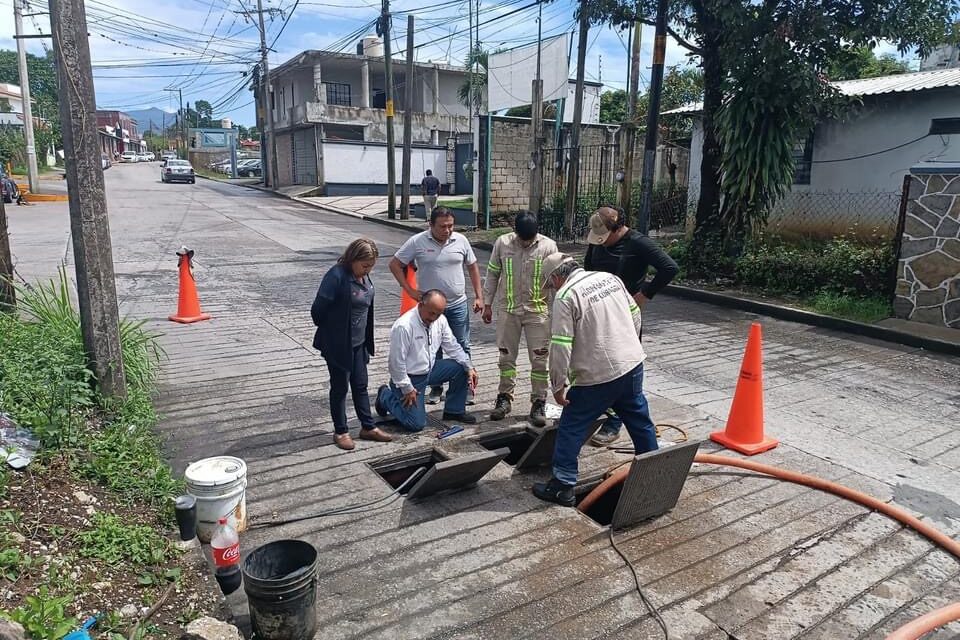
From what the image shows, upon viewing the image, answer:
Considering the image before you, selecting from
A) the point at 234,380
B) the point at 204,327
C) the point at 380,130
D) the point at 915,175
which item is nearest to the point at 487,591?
the point at 234,380

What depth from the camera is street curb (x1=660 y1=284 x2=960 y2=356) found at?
7770 mm

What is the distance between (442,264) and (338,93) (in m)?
37.5

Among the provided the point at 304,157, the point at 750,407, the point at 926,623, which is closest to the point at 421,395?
the point at 750,407

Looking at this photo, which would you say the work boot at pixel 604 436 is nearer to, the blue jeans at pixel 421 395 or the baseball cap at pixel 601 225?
the blue jeans at pixel 421 395

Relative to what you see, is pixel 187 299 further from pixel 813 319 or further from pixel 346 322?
pixel 813 319

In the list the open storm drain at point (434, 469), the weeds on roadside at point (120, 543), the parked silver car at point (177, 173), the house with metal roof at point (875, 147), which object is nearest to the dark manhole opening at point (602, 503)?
the open storm drain at point (434, 469)

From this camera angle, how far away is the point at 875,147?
42.1 feet

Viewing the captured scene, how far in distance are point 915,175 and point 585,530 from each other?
283 inches

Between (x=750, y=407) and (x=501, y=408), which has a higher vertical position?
(x=750, y=407)

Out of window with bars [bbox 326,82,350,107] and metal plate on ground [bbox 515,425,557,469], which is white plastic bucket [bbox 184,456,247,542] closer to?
metal plate on ground [bbox 515,425,557,469]

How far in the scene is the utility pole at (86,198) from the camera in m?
→ 4.18

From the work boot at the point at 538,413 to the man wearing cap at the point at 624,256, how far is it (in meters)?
0.43

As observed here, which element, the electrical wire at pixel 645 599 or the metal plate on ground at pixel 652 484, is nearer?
the electrical wire at pixel 645 599

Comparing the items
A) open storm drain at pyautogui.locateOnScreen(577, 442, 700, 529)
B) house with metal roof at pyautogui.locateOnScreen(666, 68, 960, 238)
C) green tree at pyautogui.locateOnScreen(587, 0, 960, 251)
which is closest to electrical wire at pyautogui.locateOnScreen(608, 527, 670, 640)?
open storm drain at pyautogui.locateOnScreen(577, 442, 700, 529)
